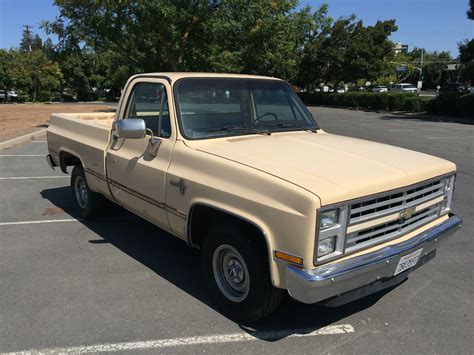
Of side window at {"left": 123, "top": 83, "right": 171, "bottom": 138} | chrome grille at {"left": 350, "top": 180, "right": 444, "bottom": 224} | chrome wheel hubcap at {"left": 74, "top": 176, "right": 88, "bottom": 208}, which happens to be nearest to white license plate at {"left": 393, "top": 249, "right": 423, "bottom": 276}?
chrome grille at {"left": 350, "top": 180, "right": 444, "bottom": 224}

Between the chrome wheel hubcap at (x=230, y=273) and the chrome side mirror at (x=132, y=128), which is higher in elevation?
the chrome side mirror at (x=132, y=128)

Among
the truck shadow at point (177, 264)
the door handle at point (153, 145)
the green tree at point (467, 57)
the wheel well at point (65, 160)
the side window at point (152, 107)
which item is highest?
the green tree at point (467, 57)

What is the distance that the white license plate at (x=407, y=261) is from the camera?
3296mm

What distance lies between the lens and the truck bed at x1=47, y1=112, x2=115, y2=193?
524cm

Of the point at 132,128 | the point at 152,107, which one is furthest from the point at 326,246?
the point at 152,107

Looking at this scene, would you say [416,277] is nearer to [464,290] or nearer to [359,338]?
[464,290]

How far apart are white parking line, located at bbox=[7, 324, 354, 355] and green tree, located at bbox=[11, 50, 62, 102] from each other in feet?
165

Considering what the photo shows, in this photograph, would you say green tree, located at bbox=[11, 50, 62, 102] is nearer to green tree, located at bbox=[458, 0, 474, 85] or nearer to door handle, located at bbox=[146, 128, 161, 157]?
green tree, located at bbox=[458, 0, 474, 85]

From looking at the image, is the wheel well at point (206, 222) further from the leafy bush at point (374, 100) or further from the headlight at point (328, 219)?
the leafy bush at point (374, 100)

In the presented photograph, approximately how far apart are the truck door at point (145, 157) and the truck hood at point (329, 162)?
407mm

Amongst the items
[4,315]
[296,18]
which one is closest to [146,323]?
[4,315]

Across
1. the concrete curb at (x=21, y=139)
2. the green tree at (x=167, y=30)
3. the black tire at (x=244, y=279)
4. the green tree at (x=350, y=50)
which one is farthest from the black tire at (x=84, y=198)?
the green tree at (x=350, y=50)

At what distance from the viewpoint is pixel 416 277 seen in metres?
4.45

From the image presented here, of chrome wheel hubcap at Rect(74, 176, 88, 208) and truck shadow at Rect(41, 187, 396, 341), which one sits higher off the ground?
chrome wheel hubcap at Rect(74, 176, 88, 208)
